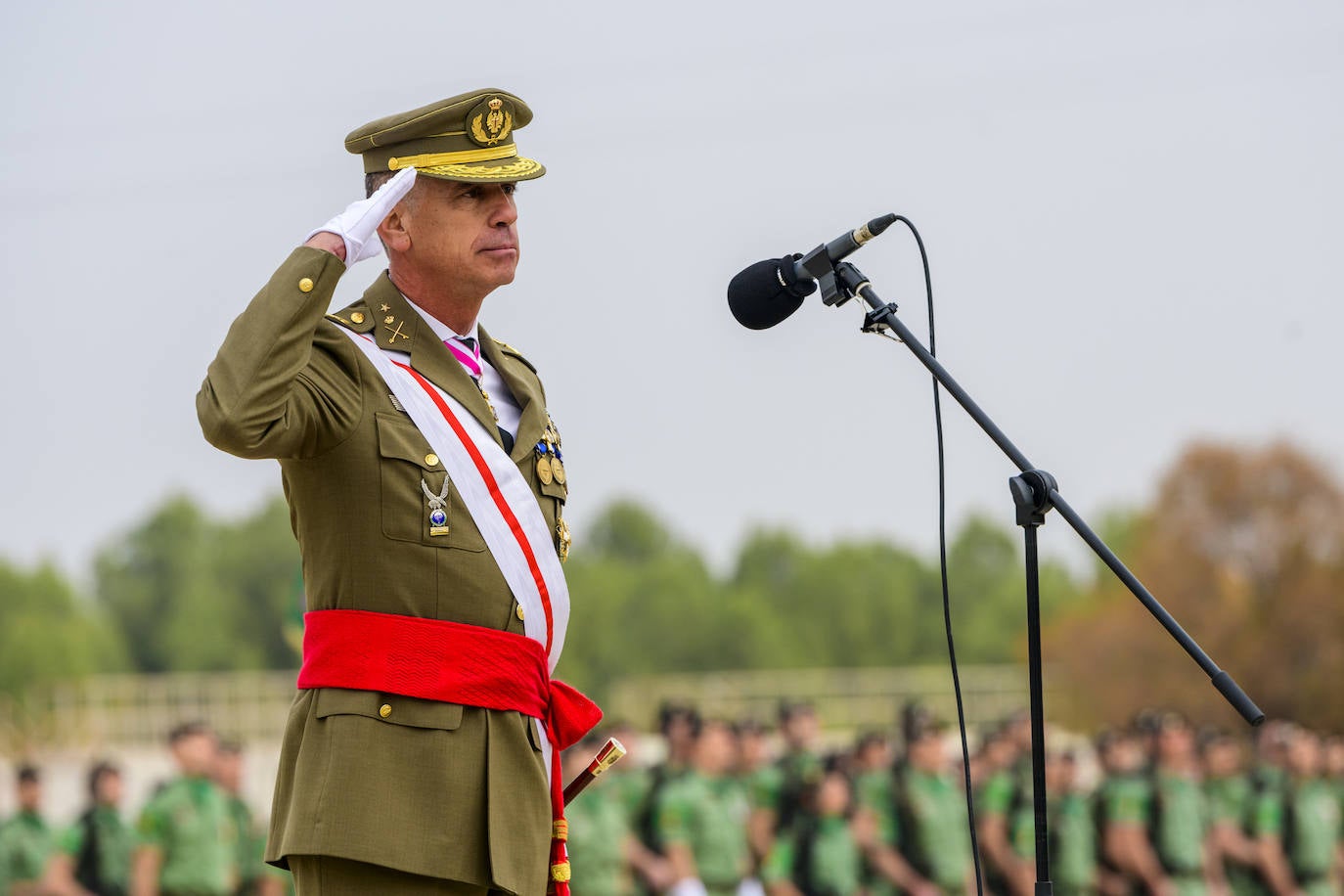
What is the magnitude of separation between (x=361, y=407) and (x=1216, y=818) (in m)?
13.6

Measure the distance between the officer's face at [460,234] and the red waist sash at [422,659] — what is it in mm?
663

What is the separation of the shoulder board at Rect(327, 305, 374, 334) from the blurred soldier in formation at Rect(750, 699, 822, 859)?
351 inches

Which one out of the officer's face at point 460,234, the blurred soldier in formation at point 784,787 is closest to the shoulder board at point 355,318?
the officer's face at point 460,234

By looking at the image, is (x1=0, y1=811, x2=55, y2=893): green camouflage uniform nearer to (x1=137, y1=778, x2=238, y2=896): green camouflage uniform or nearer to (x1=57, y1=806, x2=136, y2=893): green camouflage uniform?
(x1=57, y1=806, x2=136, y2=893): green camouflage uniform

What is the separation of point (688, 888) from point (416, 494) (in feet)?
26.0

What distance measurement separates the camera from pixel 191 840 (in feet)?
33.1

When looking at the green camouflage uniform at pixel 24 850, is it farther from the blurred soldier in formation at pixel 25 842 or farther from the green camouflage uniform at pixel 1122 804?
the green camouflage uniform at pixel 1122 804

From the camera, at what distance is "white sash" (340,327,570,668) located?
11.5 ft

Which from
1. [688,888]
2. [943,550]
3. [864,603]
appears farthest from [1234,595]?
[943,550]

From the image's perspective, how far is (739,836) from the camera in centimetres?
1158

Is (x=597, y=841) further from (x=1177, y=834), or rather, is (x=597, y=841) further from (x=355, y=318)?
(x=355, y=318)

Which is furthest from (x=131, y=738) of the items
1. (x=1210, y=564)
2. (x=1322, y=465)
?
(x=1322, y=465)

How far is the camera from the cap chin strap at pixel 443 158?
3627 mm

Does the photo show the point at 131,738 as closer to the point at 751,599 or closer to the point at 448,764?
the point at 751,599
